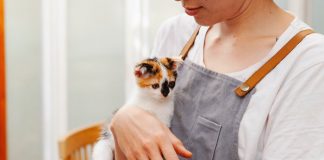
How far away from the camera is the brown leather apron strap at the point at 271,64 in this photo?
720mm

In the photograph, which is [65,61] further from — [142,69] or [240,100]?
[240,100]

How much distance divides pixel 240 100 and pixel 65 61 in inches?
66.0

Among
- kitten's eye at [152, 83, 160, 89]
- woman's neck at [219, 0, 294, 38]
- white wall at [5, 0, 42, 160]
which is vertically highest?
woman's neck at [219, 0, 294, 38]

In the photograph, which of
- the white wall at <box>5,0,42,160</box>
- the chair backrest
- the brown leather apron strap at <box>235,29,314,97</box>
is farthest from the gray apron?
the white wall at <box>5,0,42,160</box>

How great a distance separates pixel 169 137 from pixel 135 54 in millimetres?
1452

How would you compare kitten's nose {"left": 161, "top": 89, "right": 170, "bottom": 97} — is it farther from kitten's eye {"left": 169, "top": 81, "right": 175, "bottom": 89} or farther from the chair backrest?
the chair backrest

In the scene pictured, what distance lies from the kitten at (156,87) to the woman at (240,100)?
0.07 ft

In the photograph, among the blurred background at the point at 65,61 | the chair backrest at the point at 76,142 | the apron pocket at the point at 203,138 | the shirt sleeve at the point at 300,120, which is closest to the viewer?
the shirt sleeve at the point at 300,120

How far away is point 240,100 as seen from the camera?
747mm

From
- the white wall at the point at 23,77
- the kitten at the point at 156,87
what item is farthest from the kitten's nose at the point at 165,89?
the white wall at the point at 23,77

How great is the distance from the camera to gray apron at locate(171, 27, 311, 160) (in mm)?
736

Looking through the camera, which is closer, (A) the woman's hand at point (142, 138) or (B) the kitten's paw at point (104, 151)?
(A) the woman's hand at point (142, 138)

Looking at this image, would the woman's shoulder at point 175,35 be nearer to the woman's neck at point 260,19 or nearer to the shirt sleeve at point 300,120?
the woman's neck at point 260,19

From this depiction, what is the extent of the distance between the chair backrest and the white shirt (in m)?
0.58
